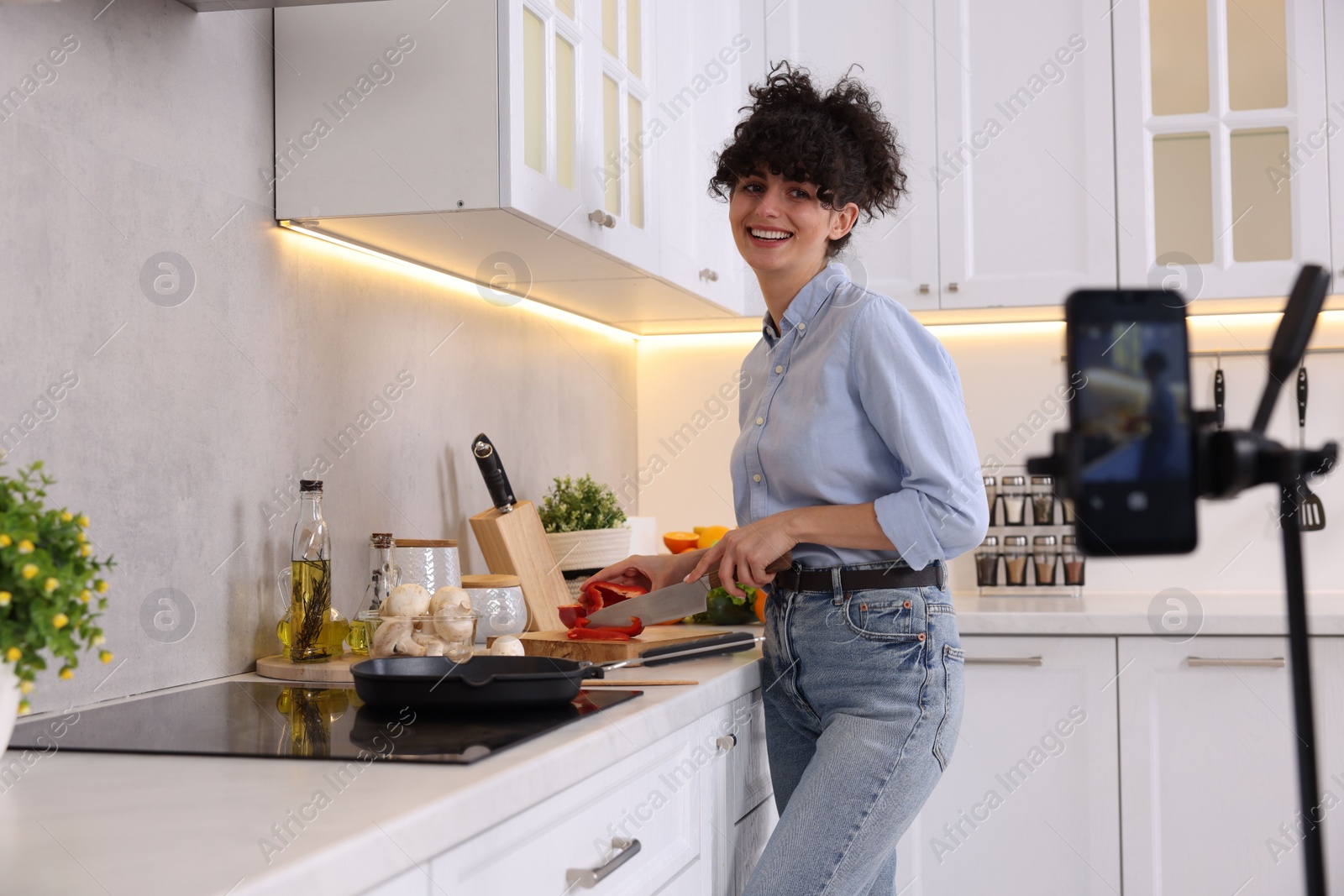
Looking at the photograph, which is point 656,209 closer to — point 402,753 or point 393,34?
point 393,34

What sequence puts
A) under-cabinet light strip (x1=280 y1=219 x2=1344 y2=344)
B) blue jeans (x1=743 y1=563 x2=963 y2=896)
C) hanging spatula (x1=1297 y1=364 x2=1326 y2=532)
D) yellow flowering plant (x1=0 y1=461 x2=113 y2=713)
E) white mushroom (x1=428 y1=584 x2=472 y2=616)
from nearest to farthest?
yellow flowering plant (x1=0 y1=461 x2=113 y2=713) < blue jeans (x1=743 y1=563 x2=963 y2=896) < white mushroom (x1=428 y1=584 x2=472 y2=616) < under-cabinet light strip (x1=280 y1=219 x2=1344 y2=344) < hanging spatula (x1=1297 y1=364 x2=1326 y2=532)

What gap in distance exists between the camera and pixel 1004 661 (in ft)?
6.84

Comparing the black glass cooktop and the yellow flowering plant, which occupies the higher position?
the yellow flowering plant

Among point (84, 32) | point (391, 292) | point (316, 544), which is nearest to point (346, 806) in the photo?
point (316, 544)

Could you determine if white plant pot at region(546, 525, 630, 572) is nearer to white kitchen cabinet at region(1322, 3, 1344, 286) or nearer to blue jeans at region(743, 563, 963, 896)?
blue jeans at region(743, 563, 963, 896)

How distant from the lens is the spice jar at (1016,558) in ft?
8.41

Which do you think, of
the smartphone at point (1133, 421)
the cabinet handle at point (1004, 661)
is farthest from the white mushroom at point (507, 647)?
the smartphone at point (1133, 421)

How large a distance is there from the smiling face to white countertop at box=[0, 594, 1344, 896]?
58cm

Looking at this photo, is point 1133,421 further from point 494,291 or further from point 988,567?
point 988,567

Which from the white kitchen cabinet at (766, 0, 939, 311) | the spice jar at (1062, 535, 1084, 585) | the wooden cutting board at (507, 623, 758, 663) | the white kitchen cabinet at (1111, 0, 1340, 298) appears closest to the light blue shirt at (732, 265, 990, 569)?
the wooden cutting board at (507, 623, 758, 663)

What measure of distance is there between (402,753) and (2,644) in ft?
1.12

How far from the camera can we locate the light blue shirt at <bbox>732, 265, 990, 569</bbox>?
1228 mm

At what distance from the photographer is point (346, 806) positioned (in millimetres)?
749

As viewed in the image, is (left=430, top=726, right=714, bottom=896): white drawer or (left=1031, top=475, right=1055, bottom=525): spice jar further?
(left=1031, top=475, right=1055, bottom=525): spice jar
